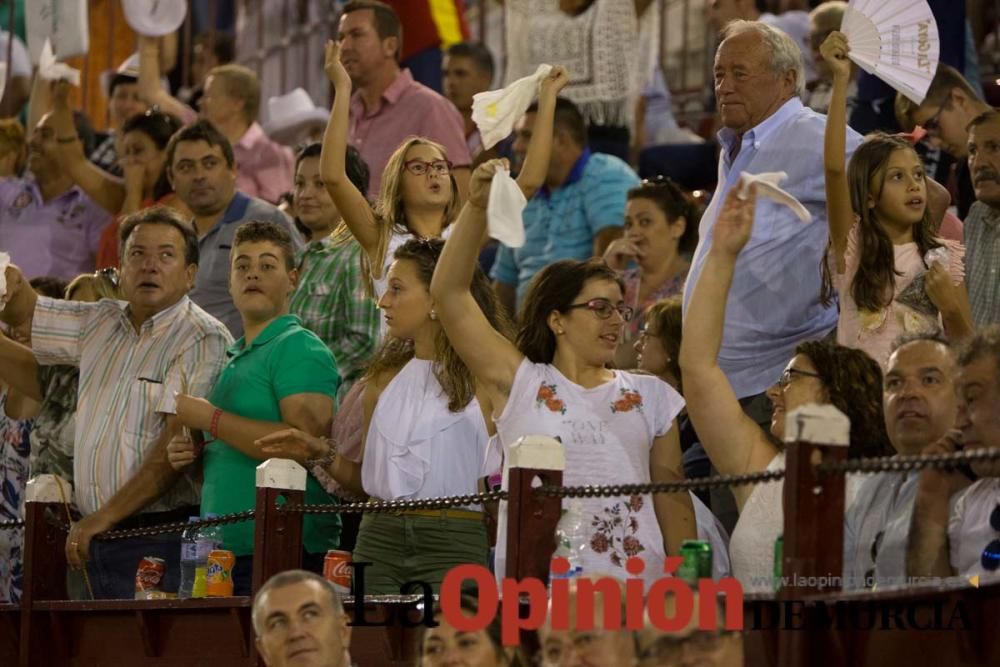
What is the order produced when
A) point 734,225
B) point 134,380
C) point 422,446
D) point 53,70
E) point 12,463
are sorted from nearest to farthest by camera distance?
point 734,225 → point 422,446 → point 134,380 → point 12,463 → point 53,70

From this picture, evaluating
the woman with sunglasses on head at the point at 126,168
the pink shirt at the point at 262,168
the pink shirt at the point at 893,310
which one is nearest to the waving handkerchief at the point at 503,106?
the pink shirt at the point at 893,310

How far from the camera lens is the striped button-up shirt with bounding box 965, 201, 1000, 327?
698 cm

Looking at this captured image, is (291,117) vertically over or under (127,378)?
over

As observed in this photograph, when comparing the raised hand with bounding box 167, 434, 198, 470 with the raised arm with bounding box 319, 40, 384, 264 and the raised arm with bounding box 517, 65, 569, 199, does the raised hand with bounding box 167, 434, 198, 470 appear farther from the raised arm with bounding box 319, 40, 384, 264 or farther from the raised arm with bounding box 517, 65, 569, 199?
the raised arm with bounding box 517, 65, 569, 199

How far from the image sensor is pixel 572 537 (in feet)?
18.2

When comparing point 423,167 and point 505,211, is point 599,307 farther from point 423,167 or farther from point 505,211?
point 423,167

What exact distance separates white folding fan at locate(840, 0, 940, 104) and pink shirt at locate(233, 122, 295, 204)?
4050mm

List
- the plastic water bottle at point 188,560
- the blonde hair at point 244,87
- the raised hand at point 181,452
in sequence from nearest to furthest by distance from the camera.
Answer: the plastic water bottle at point 188,560 < the raised hand at point 181,452 < the blonde hair at point 244,87

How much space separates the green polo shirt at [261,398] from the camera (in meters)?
6.72

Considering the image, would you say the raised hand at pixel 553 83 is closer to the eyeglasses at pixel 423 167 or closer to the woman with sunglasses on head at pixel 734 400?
the woman with sunglasses on head at pixel 734 400

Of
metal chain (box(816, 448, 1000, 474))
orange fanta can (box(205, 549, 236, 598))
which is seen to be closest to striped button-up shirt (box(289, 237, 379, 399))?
orange fanta can (box(205, 549, 236, 598))

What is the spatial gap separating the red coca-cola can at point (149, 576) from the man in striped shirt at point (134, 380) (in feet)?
0.48

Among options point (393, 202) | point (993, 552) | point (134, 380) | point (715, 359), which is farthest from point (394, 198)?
point (993, 552)

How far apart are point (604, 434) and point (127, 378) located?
213 centimetres
